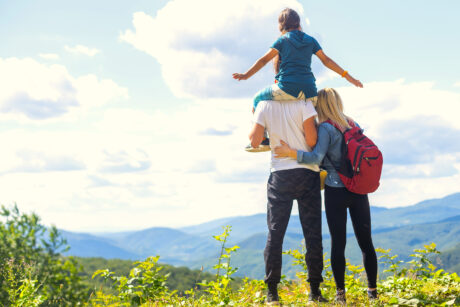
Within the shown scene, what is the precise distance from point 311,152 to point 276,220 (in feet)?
3.31

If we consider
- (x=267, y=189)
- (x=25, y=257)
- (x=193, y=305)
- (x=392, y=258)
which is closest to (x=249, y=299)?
(x=193, y=305)

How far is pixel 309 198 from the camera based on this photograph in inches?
215

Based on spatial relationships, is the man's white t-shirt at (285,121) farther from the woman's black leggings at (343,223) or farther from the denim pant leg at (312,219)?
the woman's black leggings at (343,223)

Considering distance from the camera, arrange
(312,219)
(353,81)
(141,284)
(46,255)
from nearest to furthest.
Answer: (46,255), (312,219), (141,284), (353,81)

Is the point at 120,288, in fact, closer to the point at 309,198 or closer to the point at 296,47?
the point at 309,198

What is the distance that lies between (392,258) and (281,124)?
3.74 m

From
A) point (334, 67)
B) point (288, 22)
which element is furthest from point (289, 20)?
point (334, 67)

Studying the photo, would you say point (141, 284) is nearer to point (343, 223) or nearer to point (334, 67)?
point (343, 223)

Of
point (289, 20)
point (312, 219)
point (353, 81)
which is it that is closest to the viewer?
point (312, 219)

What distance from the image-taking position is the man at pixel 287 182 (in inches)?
212

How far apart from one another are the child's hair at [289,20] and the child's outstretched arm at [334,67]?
0.51 m

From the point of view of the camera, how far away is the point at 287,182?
17.6 ft

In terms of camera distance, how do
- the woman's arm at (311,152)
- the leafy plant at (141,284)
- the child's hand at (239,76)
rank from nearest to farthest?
1. the woman's arm at (311,152)
2. the leafy plant at (141,284)
3. the child's hand at (239,76)

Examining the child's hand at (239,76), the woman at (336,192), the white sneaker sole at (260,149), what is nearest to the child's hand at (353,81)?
the woman at (336,192)
